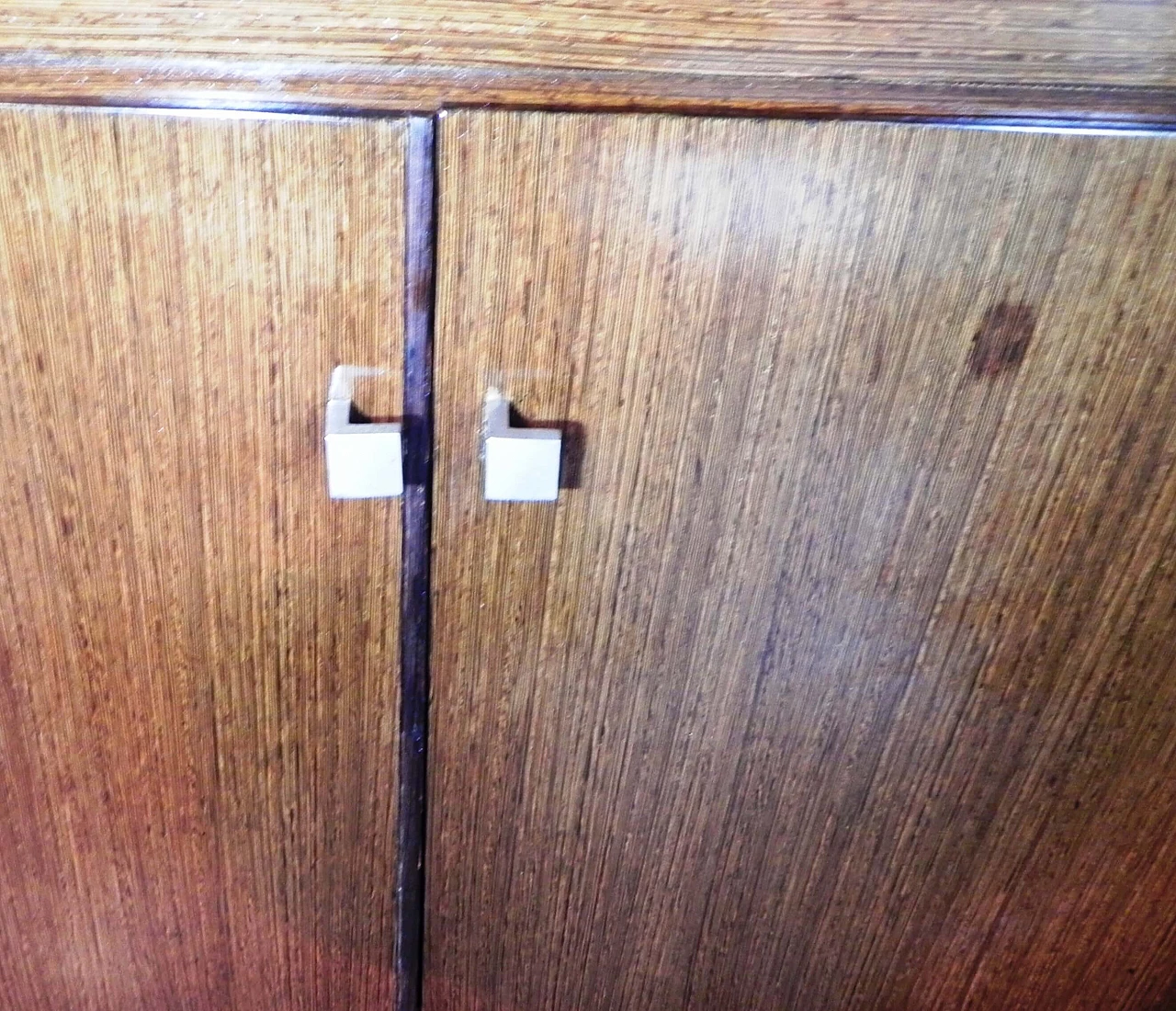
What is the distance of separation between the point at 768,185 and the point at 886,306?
7 cm

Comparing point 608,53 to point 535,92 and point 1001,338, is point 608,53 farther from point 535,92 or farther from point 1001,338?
point 1001,338

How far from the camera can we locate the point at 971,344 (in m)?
0.36

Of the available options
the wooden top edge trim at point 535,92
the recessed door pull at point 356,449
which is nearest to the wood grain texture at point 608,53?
the wooden top edge trim at point 535,92

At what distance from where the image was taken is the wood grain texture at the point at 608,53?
1.00 ft

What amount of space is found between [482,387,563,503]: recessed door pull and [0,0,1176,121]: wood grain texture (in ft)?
0.39

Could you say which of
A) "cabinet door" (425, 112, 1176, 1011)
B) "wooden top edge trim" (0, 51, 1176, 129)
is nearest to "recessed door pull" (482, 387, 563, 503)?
"cabinet door" (425, 112, 1176, 1011)

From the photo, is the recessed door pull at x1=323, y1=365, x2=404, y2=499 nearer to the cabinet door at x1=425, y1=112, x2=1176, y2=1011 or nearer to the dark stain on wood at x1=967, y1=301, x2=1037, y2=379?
the cabinet door at x1=425, y1=112, x2=1176, y2=1011

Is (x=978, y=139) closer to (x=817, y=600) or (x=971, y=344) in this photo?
(x=971, y=344)

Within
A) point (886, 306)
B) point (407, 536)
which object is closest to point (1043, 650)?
point (886, 306)

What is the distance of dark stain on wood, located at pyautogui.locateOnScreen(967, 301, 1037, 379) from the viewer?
35 cm

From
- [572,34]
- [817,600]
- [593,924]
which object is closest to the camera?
[572,34]

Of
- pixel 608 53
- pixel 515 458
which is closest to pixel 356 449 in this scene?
pixel 515 458

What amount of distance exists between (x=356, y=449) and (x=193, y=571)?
111mm

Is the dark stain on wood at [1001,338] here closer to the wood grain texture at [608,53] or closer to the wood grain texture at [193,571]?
the wood grain texture at [608,53]
